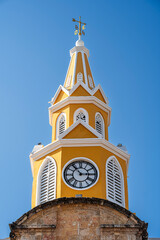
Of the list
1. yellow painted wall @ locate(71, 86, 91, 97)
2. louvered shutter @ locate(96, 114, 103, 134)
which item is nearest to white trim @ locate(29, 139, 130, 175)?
louvered shutter @ locate(96, 114, 103, 134)

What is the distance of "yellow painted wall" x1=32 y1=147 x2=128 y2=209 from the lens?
141 feet

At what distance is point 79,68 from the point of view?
178 feet

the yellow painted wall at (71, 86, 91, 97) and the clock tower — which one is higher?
the yellow painted wall at (71, 86, 91, 97)

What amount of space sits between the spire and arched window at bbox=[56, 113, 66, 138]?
2.91m

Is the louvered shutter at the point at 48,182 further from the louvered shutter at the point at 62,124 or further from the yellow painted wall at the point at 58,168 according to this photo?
the louvered shutter at the point at 62,124

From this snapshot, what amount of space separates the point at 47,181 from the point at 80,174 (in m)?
2.60

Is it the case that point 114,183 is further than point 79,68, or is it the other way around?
point 79,68

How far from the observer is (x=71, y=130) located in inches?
1858

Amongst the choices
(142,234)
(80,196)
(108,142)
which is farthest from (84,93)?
(142,234)

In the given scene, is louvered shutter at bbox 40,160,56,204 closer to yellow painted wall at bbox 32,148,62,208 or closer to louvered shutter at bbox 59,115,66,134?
yellow painted wall at bbox 32,148,62,208

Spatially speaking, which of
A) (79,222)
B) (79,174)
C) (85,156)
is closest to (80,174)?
(79,174)

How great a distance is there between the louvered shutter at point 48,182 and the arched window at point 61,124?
405 cm

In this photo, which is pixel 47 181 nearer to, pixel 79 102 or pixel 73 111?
pixel 73 111

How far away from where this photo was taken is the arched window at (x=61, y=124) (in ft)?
163
